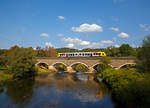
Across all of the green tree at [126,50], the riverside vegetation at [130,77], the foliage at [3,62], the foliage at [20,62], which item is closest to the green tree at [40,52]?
the foliage at [3,62]

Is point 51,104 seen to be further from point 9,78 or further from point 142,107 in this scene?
point 9,78

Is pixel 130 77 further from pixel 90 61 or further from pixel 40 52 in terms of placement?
pixel 40 52

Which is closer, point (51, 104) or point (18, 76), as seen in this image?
point (51, 104)

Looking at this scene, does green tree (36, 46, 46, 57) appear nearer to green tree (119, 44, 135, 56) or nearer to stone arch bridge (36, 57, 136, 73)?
stone arch bridge (36, 57, 136, 73)

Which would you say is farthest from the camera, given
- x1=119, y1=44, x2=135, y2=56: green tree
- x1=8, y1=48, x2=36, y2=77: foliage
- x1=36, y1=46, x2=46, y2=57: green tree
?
x1=36, y1=46, x2=46, y2=57: green tree

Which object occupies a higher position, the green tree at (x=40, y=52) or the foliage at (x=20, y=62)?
the green tree at (x=40, y=52)

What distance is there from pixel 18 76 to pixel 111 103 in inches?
1107

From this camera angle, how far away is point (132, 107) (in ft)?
49.4

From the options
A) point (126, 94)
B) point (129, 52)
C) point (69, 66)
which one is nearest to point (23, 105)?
point (126, 94)

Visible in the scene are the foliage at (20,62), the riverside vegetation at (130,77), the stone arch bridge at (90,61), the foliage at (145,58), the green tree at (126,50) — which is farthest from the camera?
the green tree at (126,50)

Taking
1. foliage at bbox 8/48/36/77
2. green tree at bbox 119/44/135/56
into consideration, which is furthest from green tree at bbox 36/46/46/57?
green tree at bbox 119/44/135/56

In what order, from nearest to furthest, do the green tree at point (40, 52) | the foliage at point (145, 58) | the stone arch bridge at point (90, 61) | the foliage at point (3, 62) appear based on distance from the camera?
the foliage at point (145, 58)
the stone arch bridge at point (90, 61)
the foliage at point (3, 62)
the green tree at point (40, 52)

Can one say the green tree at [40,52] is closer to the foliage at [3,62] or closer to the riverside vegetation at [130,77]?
the foliage at [3,62]

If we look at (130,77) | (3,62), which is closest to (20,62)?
(3,62)
